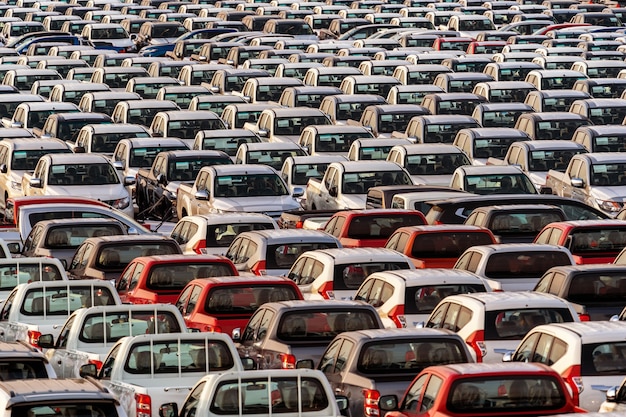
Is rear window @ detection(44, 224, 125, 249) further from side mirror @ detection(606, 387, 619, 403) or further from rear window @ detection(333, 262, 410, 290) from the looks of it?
side mirror @ detection(606, 387, 619, 403)

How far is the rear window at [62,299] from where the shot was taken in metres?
21.4

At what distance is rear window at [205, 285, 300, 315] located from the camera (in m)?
20.7

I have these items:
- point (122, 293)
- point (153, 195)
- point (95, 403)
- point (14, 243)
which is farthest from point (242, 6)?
point (95, 403)

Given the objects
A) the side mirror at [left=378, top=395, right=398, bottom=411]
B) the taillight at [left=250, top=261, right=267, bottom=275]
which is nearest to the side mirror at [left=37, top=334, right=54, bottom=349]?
the side mirror at [left=378, top=395, right=398, bottom=411]

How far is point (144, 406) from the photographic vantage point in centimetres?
1639

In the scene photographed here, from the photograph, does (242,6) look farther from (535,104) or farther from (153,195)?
(153,195)

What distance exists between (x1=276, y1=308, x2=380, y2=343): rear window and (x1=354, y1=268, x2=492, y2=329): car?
52.6 inches

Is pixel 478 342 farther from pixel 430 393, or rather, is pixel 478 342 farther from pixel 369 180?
pixel 369 180

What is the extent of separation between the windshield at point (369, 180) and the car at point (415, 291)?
37.0 feet

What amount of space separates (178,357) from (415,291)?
4.04m

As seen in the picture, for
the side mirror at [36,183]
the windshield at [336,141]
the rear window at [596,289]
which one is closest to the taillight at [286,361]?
the rear window at [596,289]

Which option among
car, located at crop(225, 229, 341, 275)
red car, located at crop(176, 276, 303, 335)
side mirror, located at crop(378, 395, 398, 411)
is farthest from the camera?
car, located at crop(225, 229, 341, 275)

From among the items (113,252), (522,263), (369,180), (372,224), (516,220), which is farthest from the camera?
(369,180)

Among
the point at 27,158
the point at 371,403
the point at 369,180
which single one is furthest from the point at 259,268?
the point at 27,158
